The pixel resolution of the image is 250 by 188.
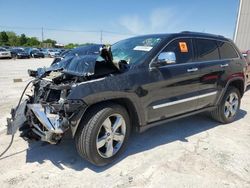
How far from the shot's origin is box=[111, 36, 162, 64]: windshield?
3.91 meters

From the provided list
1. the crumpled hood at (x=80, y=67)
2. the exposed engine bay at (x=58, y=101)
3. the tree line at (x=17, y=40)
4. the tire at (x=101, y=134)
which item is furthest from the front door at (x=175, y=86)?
the tree line at (x=17, y=40)

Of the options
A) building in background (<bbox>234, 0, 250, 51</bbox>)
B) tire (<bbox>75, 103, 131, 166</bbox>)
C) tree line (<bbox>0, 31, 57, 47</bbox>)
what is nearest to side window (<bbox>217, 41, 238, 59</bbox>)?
tire (<bbox>75, 103, 131, 166</bbox>)

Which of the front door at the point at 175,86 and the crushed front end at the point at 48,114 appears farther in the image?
the front door at the point at 175,86

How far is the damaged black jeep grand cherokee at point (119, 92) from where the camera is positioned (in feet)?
10.3

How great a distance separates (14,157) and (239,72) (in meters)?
4.55

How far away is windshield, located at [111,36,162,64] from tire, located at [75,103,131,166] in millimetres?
859

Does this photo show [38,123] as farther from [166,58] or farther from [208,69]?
[208,69]

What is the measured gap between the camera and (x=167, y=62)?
12.5 ft

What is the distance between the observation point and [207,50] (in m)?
4.79

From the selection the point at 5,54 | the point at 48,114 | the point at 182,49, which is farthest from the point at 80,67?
the point at 5,54

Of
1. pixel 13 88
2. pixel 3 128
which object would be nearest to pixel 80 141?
pixel 3 128

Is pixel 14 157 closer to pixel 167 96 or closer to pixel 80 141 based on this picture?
pixel 80 141

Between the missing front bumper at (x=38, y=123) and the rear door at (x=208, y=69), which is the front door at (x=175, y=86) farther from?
the missing front bumper at (x=38, y=123)

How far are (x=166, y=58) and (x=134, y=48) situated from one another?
0.69m
